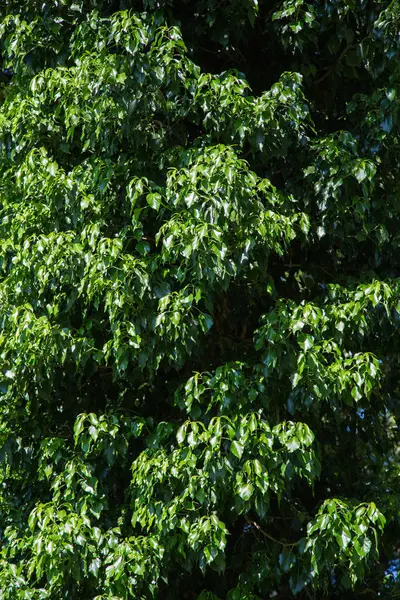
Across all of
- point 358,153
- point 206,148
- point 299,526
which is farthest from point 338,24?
point 299,526

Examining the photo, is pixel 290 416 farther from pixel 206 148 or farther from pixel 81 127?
pixel 81 127

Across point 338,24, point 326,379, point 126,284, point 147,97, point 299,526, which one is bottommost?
point 299,526

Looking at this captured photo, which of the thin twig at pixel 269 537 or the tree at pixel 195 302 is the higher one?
the tree at pixel 195 302

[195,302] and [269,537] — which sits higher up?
[195,302]

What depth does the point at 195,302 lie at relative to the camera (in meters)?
5.40

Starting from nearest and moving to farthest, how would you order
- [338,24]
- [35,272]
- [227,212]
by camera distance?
[227,212] < [35,272] < [338,24]

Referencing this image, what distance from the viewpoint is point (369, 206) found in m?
5.49

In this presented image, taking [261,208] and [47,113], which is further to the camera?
[47,113]

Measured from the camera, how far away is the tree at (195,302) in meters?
5.02

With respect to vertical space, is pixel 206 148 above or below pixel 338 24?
below

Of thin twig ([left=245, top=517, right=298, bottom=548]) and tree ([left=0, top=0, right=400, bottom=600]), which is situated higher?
tree ([left=0, top=0, right=400, bottom=600])

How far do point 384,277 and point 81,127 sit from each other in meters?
1.88

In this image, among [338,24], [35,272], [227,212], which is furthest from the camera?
[338,24]

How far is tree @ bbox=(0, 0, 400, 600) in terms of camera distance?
5020 millimetres
